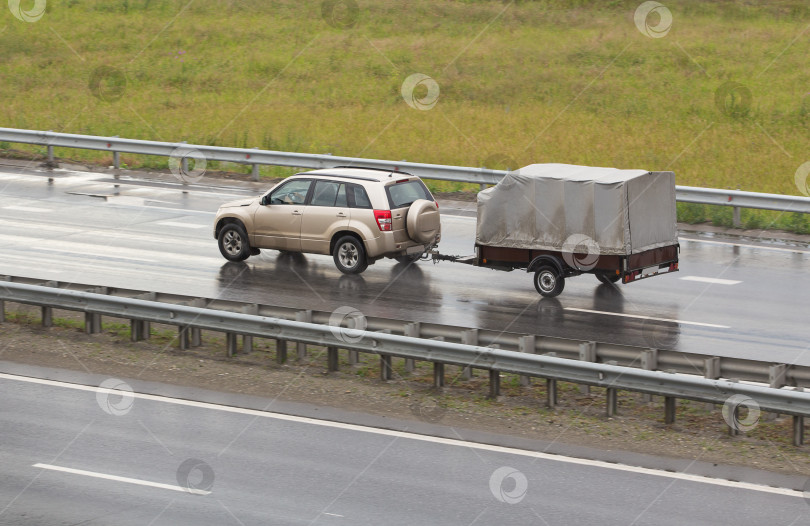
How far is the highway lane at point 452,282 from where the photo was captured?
16578mm

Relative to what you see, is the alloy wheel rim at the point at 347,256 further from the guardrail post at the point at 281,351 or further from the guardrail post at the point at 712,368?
the guardrail post at the point at 712,368

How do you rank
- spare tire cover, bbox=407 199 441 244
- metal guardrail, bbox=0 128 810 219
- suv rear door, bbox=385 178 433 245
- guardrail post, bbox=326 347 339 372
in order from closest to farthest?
1. guardrail post, bbox=326 347 339 372
2. spare tire cover, bbox=407 199 441 244
3. suv rear door, bbox=385 178 433 245
4. metal guardrail, bbox=0 128 810 219

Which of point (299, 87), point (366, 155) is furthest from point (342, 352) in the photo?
point (299, 87)

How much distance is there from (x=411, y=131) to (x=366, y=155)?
342 centimetres

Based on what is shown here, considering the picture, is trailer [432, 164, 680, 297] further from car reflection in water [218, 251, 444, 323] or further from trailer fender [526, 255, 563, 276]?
car reflection in water [218, 251, 444, 323]

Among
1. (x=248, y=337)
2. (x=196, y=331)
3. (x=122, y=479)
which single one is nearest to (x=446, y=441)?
(x=122, y=479)

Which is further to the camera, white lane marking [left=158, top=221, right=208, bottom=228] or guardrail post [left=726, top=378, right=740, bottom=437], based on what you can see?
white lane marking [left=158, top=221, right=208, bottom=228]
